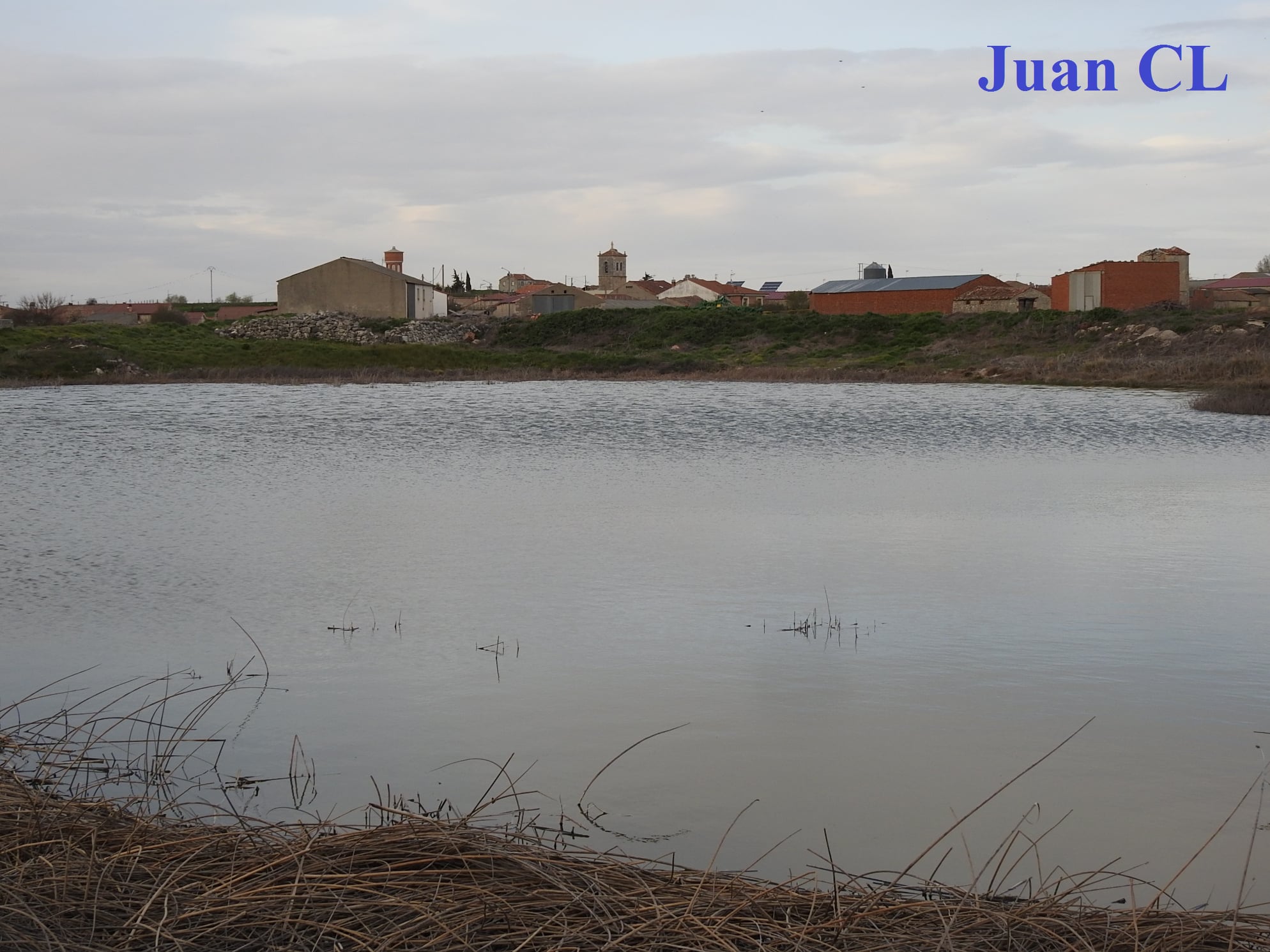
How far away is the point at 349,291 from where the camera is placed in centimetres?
6894

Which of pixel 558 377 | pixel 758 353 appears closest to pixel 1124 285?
pixel 758 353

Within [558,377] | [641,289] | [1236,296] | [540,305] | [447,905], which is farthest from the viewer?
[641,289]

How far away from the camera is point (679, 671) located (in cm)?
741

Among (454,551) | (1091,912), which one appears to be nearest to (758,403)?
(454,551)

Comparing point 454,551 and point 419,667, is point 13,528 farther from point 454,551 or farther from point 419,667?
point 419,667

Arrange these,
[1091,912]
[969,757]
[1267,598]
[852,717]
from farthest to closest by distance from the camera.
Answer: [1267,598] → [852,717] → [969,757] → [1091,912]

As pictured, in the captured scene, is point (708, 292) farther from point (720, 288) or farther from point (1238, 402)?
point (1238, 402)

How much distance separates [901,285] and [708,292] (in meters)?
30.0

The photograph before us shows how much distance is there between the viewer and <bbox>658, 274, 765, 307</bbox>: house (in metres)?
101

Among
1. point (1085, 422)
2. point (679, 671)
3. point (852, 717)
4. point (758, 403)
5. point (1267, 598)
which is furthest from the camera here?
point (758, 403)

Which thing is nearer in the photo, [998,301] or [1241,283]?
[998,301]

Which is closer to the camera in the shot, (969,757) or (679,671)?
(969,757)

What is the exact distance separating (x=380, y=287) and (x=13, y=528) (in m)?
57.4

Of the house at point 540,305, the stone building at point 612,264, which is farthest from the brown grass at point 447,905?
the stone building at point 612,264
